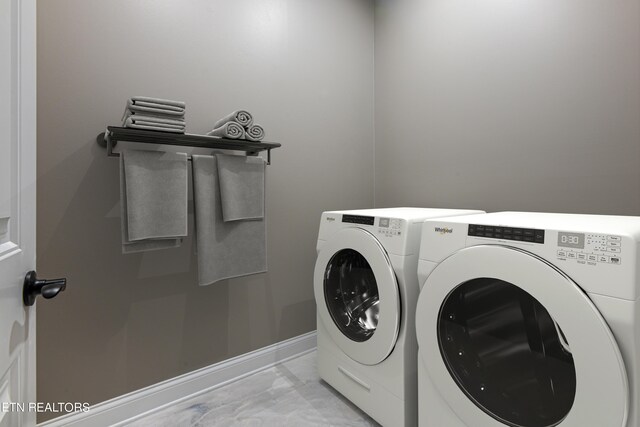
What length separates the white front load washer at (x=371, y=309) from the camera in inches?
49.9

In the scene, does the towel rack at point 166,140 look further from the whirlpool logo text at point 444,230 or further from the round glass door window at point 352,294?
the whirlpool logo text at point 444,230

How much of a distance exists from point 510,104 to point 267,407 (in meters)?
1.99

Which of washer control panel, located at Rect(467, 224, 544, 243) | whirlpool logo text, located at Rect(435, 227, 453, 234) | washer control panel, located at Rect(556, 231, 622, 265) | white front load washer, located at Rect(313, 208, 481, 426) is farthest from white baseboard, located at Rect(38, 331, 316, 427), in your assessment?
washer control panel, located at Rect(556, 231, 622, 265)

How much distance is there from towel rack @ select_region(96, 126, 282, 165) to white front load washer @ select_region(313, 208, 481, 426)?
56 centimetres

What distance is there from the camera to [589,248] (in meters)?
0.80

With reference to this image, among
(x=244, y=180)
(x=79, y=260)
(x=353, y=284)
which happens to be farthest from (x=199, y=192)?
(x=353, y=284)

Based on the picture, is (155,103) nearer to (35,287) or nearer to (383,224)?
(35,287)

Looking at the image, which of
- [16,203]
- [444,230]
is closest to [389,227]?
[444,230]

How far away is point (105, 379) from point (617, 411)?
71.3 inches

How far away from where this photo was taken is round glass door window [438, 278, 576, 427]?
864 mm

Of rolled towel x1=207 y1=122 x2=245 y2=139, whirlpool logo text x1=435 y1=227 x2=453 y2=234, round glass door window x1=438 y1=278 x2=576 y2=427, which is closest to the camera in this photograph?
round glass door window x1=438 y1=278 x2=576 y2=427

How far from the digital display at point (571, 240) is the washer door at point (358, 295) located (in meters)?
0.58

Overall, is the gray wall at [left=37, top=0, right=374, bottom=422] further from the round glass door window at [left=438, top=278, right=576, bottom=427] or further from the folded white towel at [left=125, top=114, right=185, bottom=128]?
the round glass door window at [left=438, top=278, right=576, bottom=427]

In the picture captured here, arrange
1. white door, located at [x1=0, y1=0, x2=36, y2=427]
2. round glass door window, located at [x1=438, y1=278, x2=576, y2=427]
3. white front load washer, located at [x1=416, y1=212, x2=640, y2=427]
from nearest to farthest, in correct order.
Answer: white door, located at [x1=0, y1=0, x2=36, y2=427], white front load washer, located at [x1=416, y1=212, x2=640, y2=427], round glass door window, located at [x1=438, y1=278, x2=576, y2=427]
